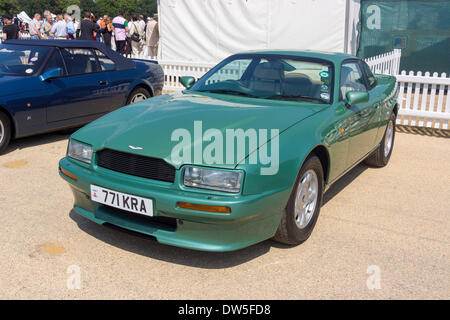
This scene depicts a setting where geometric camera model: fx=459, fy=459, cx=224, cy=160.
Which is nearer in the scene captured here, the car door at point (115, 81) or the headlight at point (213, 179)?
the headlight at point (213, 179)

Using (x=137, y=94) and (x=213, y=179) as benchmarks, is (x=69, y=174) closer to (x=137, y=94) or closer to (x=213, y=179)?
(x=213, y=179)

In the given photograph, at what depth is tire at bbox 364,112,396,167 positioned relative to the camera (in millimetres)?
5617

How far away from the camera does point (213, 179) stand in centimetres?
295

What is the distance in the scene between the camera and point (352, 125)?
425 cm

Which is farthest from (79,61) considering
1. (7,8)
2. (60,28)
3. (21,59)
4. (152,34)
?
(7,8)

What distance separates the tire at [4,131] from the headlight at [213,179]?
383cm

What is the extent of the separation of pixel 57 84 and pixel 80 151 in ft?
10.5

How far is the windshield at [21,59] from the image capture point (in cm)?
628

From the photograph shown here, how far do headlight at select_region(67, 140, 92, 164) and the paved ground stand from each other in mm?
643

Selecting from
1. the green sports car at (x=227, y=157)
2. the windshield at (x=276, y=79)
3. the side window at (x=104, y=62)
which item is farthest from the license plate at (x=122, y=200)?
the side window at (x=104, y=62)

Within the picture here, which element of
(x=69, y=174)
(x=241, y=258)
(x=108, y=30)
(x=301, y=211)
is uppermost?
(x=108, y=30)

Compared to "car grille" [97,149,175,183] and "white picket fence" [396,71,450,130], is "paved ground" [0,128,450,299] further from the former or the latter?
"white picket fence" [396,71,450,130]

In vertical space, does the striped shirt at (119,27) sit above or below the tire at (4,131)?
above

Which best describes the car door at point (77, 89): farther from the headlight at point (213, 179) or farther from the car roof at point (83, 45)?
the headlight at point (213, 179)
